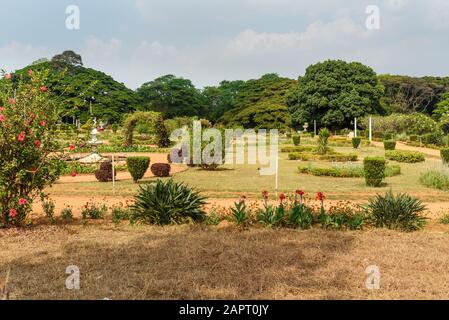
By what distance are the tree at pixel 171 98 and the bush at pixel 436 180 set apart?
53.9 metres

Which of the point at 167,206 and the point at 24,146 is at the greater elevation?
the point at 24,146

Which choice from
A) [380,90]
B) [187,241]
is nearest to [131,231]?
[187,241]

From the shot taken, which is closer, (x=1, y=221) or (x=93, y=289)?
(x=93, y=289)

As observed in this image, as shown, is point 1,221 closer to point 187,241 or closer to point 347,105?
point 187,241

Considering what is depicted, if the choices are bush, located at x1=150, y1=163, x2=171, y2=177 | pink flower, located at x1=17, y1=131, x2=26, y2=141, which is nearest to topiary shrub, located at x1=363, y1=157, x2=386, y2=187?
bush, located at x1=150, y1=163, x2=171, y2=177

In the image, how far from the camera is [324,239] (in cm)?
785

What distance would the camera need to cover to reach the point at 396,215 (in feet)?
29.5

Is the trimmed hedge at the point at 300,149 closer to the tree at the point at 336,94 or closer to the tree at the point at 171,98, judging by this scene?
the tree at the point at 336,94

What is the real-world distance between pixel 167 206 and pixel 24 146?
2.81 m

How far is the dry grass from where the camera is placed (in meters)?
5.28

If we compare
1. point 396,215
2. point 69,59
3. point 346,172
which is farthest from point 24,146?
point 69,59

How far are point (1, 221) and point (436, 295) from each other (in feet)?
24.5

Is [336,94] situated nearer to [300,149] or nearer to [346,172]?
[300,149]

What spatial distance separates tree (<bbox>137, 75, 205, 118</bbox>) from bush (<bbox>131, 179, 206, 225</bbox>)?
194ft
